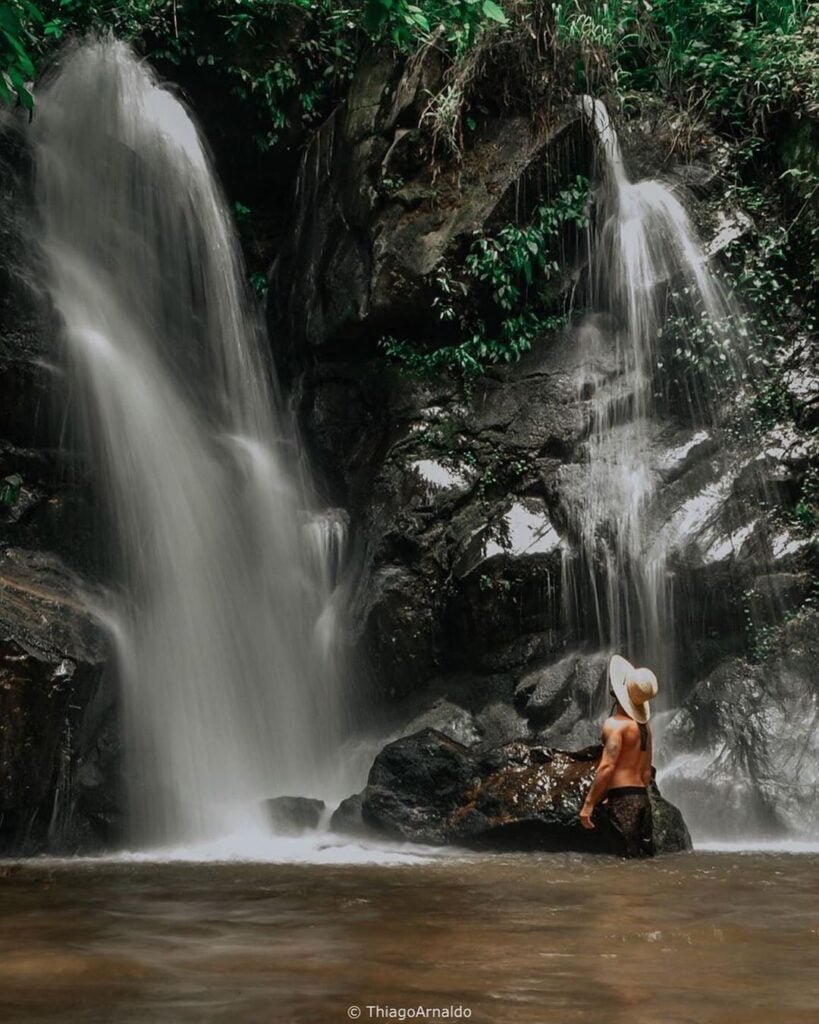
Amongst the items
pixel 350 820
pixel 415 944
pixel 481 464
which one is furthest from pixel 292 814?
pixel 415 944

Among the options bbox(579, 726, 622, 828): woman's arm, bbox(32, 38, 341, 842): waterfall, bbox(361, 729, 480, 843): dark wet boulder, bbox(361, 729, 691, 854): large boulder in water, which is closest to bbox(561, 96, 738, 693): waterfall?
bbox(361, 729, 691, 854): large boulder in water

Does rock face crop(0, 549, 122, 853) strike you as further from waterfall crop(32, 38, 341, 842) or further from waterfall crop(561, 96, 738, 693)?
waterfall crop(561, 96, 738, 693)

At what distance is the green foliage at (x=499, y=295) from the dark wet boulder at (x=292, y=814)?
5129 mm

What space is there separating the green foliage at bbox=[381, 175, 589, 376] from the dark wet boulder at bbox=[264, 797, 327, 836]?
5.13 meters

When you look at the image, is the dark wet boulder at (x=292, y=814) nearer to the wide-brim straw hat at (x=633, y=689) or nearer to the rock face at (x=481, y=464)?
the rock face at (x=481, y=464)

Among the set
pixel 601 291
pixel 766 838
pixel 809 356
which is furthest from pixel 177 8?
pixel 766 838

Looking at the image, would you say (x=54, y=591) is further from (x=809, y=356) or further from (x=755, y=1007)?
(x=809, y=356)

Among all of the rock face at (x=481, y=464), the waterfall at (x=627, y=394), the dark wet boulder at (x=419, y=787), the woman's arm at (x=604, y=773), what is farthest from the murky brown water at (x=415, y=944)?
the waterfall at (x=627, y=394)

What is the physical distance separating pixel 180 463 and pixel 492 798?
473 cm

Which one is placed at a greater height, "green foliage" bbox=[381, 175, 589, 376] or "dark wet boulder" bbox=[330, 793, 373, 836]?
"green foliage" bbox=[381, 175, 589, 376]

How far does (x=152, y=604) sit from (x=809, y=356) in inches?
287

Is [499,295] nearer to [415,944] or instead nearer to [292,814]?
[292,814]

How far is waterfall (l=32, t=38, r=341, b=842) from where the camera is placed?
9188mm

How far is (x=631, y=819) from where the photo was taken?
676 centimetres
